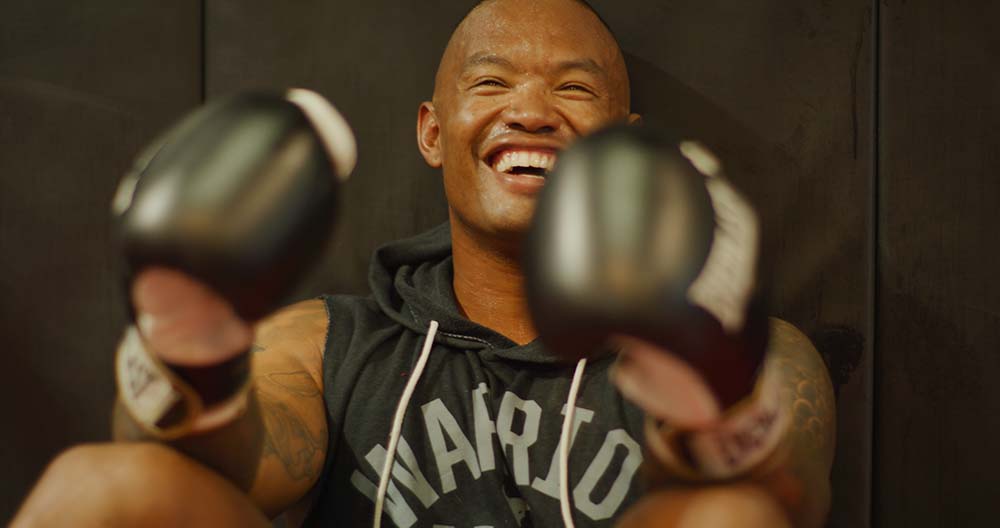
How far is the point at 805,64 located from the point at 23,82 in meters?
1.11

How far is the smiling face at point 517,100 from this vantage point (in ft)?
3.87

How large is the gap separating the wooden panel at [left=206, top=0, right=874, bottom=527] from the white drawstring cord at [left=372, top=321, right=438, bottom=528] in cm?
34

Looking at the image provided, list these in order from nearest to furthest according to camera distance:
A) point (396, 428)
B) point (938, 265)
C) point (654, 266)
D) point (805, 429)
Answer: point (654, 266) → point (805, 429) → point (396, 428) → point (938, 265)

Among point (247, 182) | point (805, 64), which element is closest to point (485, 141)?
point (805, 64)

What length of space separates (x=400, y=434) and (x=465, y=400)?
0.08 meters

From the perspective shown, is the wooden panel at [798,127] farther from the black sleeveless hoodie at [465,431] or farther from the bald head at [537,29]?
the black sleeveless hoodie at [465,431]

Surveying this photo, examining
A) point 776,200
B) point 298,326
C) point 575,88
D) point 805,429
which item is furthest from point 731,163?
point 298,326

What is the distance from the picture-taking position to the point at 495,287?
125 cm

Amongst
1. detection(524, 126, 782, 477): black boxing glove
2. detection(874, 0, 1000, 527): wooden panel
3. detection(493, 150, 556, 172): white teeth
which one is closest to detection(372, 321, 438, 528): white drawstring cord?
detection(493, 150, 556, 172): white teeth

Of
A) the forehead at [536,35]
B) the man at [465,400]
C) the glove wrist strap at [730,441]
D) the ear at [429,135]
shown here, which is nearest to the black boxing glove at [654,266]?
the glove wrist strap at [730,441]

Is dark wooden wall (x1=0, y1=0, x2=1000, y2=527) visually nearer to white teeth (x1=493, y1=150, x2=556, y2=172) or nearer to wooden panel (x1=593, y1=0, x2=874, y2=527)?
wooden panel (x1=593, y1=0, x2=874, y2=527)

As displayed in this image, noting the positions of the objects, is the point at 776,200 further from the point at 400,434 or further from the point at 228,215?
the point at 228,215

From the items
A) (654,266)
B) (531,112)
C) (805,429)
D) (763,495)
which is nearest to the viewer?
(654,266)

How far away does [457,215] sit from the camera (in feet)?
4.12
